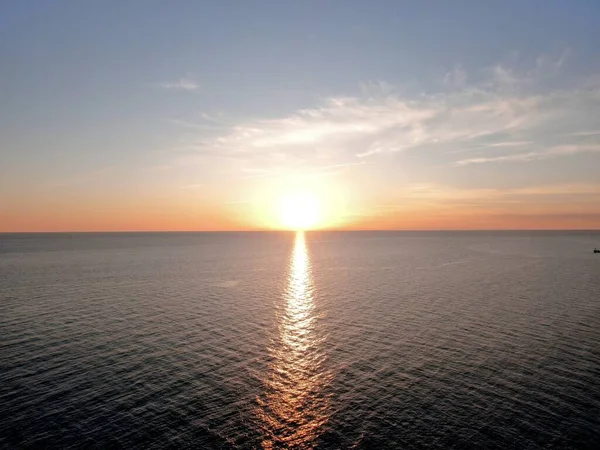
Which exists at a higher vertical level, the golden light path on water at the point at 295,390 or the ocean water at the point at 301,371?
the ocean water at the point at 301,371

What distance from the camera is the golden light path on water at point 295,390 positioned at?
1286 inches

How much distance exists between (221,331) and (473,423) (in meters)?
42.9

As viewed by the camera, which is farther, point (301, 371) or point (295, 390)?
point (301, 371)

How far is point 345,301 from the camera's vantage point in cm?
9200

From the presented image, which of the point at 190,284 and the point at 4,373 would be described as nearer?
the point at 4,373

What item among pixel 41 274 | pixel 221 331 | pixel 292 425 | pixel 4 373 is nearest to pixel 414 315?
pixel 221 331

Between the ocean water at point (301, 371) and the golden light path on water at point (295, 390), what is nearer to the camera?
the ocean water at point (301, 371)

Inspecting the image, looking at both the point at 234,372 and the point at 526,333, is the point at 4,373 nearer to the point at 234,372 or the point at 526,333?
the point at 234,372

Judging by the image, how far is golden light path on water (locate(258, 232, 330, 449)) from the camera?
32656 millimetres

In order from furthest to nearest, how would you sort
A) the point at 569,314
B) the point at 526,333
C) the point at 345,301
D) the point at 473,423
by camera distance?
the point at 345,301 < the point at 569,314 < the point at 526,333 < the point at 473,423

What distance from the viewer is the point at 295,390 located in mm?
41188

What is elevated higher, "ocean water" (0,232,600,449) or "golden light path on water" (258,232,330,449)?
"ocean water" (0,232,600,449)

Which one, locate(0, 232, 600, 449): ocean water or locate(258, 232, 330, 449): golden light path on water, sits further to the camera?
locate(258, 232, 330, 449): golden light path on water

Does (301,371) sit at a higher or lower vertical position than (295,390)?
lower
